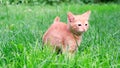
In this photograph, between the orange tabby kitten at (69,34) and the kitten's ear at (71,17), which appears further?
the kitten's ear at (71,17)

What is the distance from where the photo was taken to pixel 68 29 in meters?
4.51

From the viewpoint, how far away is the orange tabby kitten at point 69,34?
4348 mm

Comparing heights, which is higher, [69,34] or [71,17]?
[71,17]

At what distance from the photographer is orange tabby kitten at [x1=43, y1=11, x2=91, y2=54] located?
4348mm

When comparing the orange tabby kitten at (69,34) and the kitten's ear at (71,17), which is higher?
the kitten's ear at (71,17)

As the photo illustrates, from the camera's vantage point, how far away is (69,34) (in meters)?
4.44

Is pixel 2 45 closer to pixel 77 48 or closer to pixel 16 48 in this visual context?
pixel 16 48

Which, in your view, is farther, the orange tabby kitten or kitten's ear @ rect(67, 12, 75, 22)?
kitten's ear @ rect(67, 12, 75, 22)

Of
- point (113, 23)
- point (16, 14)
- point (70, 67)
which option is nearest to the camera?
point (70, 67)

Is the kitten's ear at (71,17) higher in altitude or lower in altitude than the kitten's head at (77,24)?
higher

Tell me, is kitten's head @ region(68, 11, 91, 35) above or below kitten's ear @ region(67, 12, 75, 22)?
below

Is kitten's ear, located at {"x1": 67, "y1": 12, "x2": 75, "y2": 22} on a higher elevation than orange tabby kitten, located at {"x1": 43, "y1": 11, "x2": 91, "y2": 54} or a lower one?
higher

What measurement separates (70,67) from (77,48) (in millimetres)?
914

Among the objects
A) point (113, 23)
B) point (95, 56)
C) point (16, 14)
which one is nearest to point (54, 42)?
point (95, 56)
